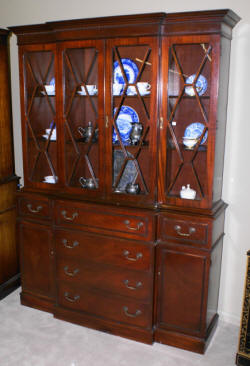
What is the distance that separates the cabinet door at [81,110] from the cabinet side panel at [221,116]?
2.45 feet

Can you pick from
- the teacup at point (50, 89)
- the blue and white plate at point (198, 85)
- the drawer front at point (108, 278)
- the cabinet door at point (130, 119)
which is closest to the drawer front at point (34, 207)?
the drawer front at point (108, 278)

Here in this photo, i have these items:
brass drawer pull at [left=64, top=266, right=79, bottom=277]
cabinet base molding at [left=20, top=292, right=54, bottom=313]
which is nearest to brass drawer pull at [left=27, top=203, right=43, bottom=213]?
brass drawer pull at [left=64, top=266, right=79, bottom=277]

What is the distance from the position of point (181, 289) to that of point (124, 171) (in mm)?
911

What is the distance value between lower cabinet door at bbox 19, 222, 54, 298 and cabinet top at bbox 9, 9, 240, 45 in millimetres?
1397

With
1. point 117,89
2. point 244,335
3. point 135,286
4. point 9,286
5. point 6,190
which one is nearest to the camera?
point 244,335

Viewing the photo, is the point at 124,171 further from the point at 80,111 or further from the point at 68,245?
the point at 68,245

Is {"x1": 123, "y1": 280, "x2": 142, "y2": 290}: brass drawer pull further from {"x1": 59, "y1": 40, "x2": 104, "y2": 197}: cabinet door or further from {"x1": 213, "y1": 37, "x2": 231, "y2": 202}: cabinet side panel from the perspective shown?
{"x1": 213, "y1": 37, "x2": 231, "y2": 202}: cabinet side panel

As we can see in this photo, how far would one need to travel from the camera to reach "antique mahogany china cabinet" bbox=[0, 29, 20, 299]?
117 inches

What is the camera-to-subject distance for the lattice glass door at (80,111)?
251cm

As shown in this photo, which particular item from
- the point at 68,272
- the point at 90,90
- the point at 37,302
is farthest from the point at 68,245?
the point at 90,90

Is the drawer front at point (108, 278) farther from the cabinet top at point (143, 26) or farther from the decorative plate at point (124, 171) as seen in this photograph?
the cabinet top at point (143, 26)

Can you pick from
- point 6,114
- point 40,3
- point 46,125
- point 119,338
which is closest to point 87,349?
point 119,338

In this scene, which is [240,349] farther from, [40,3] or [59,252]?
[40,3]

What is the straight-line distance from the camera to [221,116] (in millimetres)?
2359
